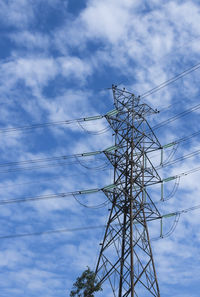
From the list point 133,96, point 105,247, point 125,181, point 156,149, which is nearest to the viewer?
point 105,247

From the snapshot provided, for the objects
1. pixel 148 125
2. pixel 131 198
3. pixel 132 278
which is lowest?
pixel 132 278

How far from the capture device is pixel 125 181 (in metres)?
34.2

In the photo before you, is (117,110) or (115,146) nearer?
(115,146)

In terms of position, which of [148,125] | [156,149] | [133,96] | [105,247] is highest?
[133,96]

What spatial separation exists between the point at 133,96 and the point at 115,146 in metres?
6.26

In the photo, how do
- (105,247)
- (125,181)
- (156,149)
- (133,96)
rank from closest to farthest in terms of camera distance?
(105,247), (125,181), (156,149), (133,96)

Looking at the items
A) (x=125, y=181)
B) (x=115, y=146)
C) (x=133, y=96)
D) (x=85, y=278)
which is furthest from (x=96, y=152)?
(x=85, y=278)

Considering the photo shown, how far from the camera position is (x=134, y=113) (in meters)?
37.9

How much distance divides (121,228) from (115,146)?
746 centimetres

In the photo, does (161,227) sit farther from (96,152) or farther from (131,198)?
(96,152)

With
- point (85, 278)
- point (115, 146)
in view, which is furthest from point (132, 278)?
point (115, 146)

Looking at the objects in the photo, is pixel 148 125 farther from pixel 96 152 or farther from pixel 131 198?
pixel 131 198

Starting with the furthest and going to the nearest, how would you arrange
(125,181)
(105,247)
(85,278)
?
(125,181) < (105,247) < (85,278)

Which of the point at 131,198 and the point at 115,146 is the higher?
the point at 115,146
